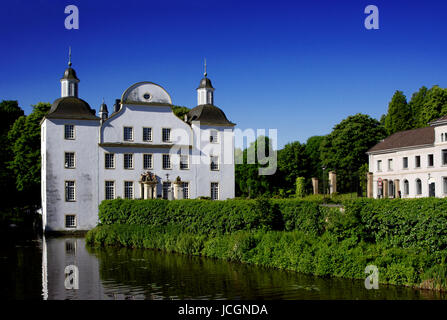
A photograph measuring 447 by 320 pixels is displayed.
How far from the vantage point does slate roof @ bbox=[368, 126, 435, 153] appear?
173 feet

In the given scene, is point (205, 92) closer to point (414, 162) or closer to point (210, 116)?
point (210, 116)

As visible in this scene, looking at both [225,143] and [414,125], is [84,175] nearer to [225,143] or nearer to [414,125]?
[225,143]

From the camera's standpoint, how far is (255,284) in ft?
58.6

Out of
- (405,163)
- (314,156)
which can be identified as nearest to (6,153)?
(314,156)

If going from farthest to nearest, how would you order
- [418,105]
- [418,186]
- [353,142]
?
[418,105], [353,142], [418,186]

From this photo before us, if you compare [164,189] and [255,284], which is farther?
[164,189]

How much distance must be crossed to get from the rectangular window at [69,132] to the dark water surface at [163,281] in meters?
17.8

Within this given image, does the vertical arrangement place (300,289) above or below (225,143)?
below

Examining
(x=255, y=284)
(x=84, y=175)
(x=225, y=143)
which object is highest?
(x=225, y=143)

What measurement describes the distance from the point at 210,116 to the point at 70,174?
13758mm

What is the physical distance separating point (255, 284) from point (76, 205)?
28.7 metres

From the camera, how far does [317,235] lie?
21562 mm

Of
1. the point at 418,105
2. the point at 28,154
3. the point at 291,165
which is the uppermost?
the point at 418,105
